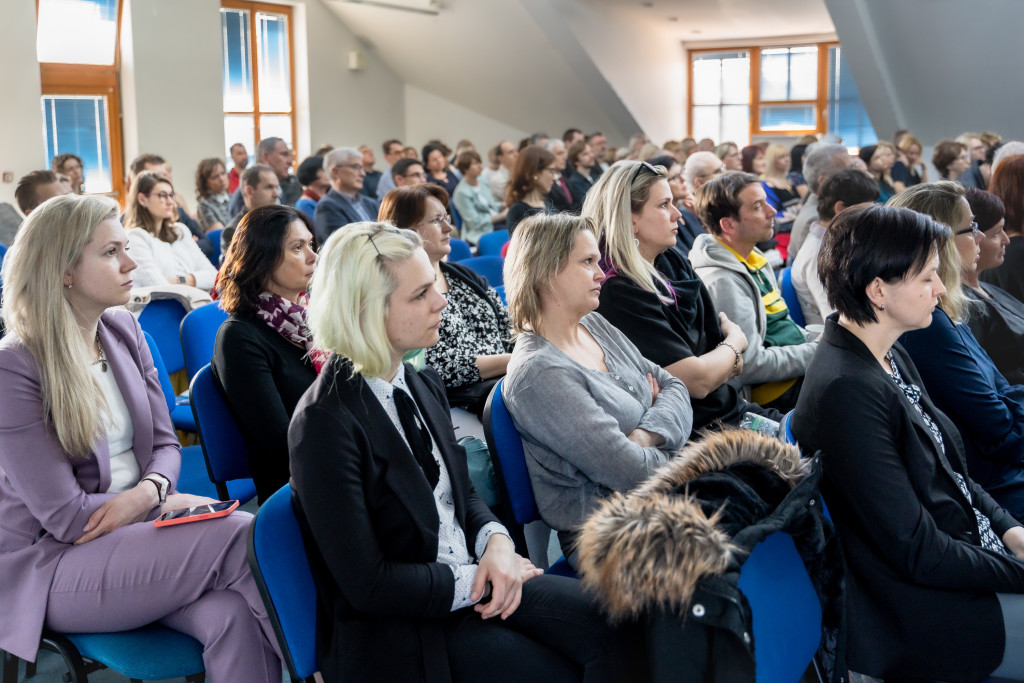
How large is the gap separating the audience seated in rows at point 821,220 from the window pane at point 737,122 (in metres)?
11.8

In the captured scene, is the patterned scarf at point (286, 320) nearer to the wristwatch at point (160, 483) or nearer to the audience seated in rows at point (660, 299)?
the wristwatch at point (160, 483)

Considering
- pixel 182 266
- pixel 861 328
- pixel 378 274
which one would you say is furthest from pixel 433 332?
pixel 182 266

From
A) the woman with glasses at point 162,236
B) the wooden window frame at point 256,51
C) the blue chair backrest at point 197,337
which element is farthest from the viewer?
the wooden window frame at point 256,51

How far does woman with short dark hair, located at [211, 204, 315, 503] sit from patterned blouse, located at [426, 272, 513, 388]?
522 mm

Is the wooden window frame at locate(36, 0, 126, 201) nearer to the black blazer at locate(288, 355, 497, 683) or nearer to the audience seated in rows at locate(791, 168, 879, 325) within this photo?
the audience seated in rows at locate(791, 168, 879, 325)

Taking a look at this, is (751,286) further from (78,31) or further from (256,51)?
(256,51)

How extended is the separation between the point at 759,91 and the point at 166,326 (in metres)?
13.1

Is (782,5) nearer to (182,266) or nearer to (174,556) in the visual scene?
(182,266)

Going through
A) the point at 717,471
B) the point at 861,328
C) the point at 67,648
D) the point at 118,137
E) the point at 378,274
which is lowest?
the point at 67,648

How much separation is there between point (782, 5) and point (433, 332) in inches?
455

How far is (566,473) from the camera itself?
6.57 feet

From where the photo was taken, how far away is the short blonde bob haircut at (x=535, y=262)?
213 centimetres

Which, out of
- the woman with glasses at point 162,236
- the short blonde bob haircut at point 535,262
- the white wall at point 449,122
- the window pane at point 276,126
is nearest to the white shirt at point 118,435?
the short blonde bob haircut at point 535,262

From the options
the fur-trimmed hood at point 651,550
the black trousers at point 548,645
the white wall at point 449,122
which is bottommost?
the black trousers at point 548,645
